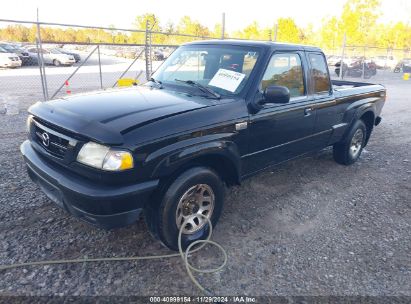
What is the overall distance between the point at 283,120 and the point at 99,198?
2.22 meters

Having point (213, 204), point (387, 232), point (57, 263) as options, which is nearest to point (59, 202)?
point (57, 263)

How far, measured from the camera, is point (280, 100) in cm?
319

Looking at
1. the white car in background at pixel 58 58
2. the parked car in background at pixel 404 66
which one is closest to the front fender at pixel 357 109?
the white car in background at pixel 58 58

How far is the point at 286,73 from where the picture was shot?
3.74m

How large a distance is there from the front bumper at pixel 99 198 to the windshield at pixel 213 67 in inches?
55.5

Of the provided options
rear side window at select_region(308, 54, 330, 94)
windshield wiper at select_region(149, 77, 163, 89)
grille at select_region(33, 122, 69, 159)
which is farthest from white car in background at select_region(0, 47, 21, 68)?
rear side window at select_region(308, 54, 330, 94)

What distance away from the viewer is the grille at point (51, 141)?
2598 mm

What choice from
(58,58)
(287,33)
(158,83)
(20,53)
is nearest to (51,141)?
(158,83)

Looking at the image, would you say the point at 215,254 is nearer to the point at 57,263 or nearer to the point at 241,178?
the point at 241,178

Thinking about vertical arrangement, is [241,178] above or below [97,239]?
above

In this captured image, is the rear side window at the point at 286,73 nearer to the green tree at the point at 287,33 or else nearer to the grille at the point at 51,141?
the grille at the point at 51,141

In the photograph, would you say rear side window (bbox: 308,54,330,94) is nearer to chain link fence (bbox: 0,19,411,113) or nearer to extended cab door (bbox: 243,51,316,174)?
extended cab door (bbox: 243,51,316,174)

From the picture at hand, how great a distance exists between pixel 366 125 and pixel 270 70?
9.98ft

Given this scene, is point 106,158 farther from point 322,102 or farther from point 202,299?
point 322,102
